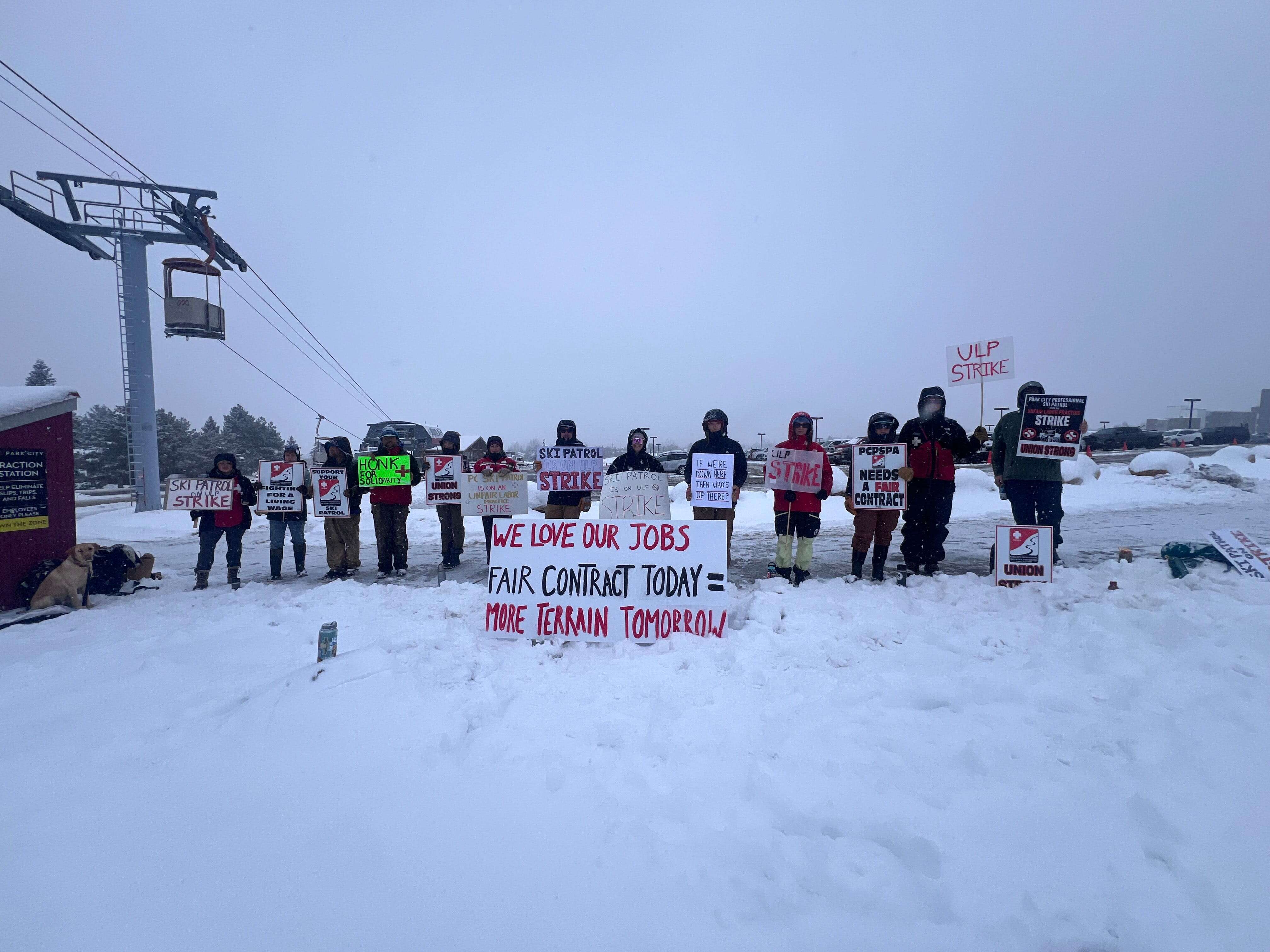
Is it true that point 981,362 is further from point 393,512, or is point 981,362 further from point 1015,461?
point 393,512

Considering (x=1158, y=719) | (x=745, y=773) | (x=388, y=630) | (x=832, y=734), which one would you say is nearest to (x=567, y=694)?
(x=745, y=773)

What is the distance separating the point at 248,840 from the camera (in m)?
2.40

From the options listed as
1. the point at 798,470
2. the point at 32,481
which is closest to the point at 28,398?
the point at 32,481

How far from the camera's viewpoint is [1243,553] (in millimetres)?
5312

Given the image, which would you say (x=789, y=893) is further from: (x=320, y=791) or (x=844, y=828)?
(x=320, y=791)

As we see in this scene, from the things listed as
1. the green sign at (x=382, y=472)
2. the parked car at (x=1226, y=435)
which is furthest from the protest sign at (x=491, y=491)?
the parked car at (x=1226, y=435)

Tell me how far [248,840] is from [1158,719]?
188 inches

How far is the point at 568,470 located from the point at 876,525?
416 centimetres

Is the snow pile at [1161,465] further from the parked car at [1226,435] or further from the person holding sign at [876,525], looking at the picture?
the parked car at [1226,435]

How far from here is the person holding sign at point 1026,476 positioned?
6.22 meters

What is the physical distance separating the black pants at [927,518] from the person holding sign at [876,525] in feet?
0.79

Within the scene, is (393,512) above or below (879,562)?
above

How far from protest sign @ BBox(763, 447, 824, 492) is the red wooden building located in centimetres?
852

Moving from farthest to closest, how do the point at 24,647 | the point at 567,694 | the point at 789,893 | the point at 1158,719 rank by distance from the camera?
1. the point at 24,647
2. the point at 567,694
3. the point at 1158,719
4. the point at 789,893
